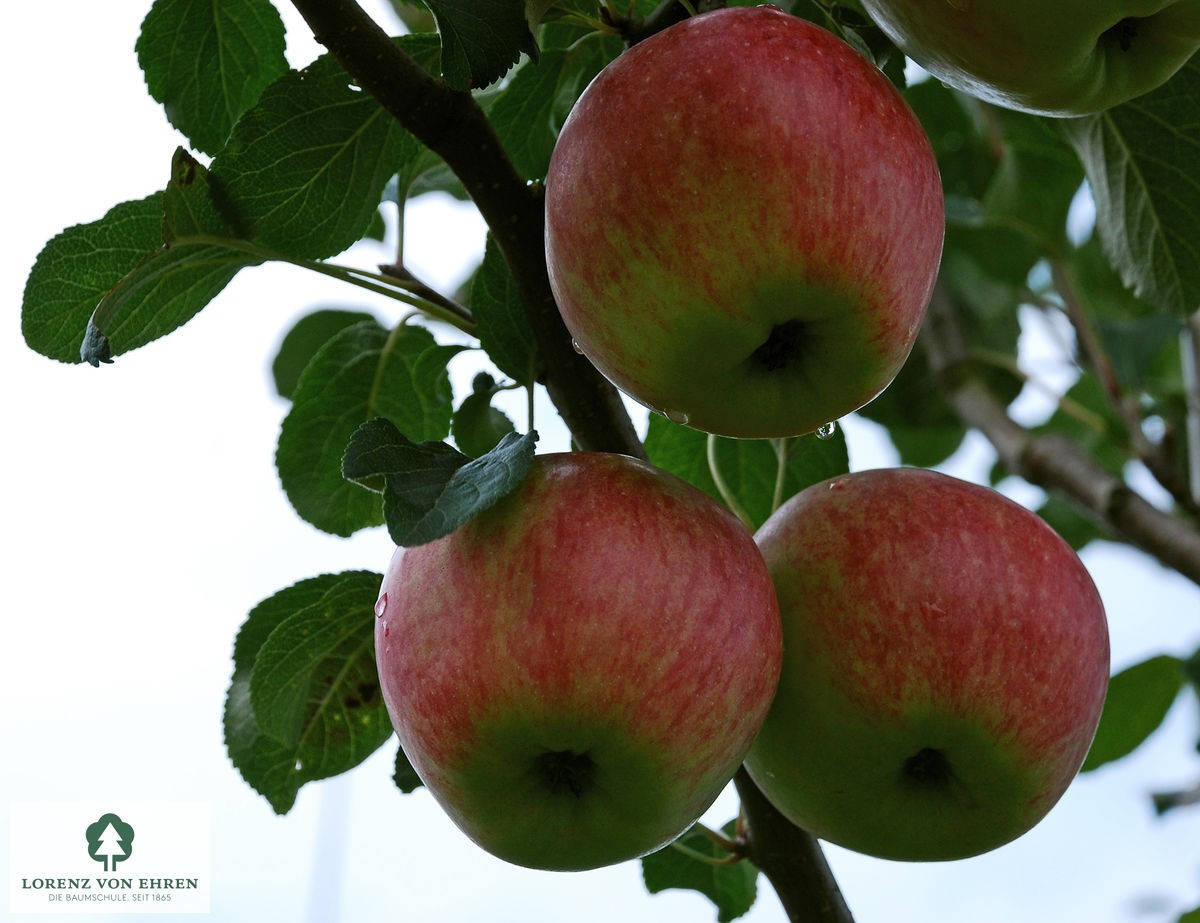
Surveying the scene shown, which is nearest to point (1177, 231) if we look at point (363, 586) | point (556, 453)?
point (556, 453)

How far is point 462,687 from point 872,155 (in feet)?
1.17

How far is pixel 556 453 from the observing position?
0.75 meters

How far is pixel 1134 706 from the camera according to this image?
164cm

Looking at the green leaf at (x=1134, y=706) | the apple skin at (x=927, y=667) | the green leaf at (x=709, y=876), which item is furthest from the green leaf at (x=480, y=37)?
the green leaf at (x=1134, y=706)

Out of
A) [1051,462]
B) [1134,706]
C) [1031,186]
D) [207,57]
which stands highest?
[207,57]

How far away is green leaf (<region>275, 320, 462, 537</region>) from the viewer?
1063 millimetres

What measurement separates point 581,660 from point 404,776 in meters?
0.28

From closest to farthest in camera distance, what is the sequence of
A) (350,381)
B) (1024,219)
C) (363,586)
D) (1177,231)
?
(363,586) < (1177,231) < (350,381) < (1024,219)

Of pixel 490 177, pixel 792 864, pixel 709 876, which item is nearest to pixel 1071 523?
pixel 709 876

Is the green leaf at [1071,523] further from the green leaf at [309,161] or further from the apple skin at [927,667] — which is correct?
the green leaf at [309,161]

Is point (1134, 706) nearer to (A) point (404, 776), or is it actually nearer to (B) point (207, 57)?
(A) point (404, 776)

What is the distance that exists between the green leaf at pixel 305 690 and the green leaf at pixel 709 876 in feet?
1.09

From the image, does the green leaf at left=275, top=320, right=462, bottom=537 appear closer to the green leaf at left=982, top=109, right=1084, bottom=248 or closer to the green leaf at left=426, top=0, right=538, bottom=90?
the green leaf at left=426, top=0, right=538, bottom=90

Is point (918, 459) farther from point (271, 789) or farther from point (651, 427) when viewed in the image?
point (271, 789)
